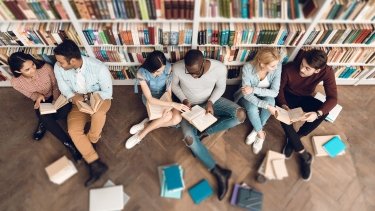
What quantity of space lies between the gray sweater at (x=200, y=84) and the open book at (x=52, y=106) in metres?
1.11

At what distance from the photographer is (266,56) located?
9.53ft

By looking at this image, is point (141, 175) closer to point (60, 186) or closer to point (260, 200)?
point (60, 186)

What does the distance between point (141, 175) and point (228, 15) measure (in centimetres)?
188

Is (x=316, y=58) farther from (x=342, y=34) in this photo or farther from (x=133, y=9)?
(x=133, y=9)

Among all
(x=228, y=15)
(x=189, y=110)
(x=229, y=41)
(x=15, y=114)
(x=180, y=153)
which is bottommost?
(x=180, y=153)

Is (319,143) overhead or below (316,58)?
below

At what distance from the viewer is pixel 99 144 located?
11.5 ft

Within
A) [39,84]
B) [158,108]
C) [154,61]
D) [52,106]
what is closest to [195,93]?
[158,108]

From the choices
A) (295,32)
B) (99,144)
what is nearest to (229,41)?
(295,32)

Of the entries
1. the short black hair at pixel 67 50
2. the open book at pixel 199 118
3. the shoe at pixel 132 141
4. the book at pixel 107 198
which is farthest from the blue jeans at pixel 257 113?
the short black hair at pixel 67 50

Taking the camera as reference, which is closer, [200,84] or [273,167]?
[200,84]

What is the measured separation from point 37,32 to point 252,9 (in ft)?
6.52

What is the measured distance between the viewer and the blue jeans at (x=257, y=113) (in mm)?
3307

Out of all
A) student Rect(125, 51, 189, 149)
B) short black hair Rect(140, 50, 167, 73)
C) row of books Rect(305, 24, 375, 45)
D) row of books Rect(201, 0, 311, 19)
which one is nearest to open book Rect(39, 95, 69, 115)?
student Rect(125, 51, 189, 149)
